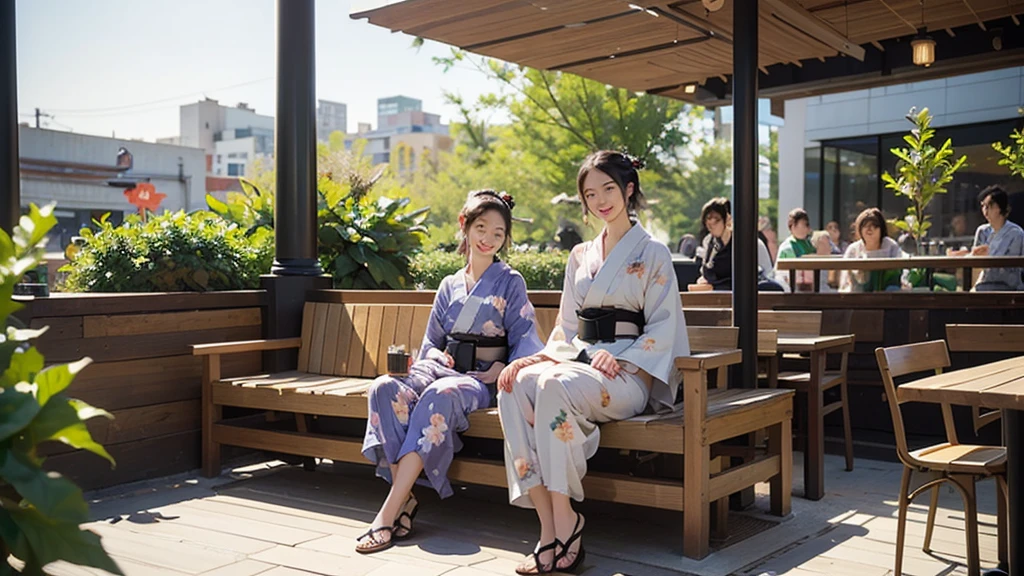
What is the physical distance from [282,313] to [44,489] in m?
4.46

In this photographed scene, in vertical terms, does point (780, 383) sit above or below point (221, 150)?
below

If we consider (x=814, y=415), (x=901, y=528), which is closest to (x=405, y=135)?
(x=814, y=415)

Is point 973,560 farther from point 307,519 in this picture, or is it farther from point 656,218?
point 656,218

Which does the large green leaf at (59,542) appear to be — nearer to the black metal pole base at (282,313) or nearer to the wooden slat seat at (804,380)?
the wooden slat seat at (804,380)

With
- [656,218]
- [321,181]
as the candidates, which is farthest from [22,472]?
[656,218]

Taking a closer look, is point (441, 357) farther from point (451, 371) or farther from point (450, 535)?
point (450, 535)

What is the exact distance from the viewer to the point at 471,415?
3768 mm

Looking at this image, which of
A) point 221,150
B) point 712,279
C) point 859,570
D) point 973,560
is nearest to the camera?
point 973,560

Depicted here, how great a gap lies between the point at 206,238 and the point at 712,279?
315cm

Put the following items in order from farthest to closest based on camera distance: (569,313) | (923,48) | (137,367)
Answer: (923,48), (137,367), (569,313)

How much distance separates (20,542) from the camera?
834mm

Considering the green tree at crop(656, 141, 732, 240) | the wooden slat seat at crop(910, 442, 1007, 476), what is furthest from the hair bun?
the green tree at crop(656, 141, 732, 240)

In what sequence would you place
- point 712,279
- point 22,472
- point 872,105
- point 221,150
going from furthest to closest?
point 221,150, point 872,105, point 712,279, point 22,472

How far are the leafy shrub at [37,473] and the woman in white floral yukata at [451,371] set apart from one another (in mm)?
2693
